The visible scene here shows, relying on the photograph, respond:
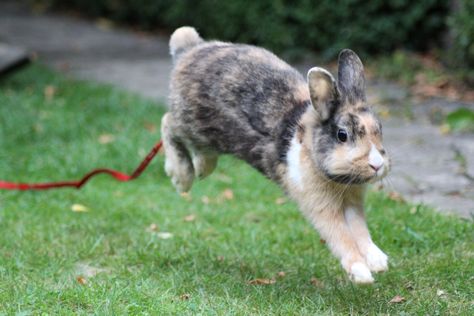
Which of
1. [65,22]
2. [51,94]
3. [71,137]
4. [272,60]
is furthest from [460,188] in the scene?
[65,22]

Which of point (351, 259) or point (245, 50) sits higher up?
point (245, 50)

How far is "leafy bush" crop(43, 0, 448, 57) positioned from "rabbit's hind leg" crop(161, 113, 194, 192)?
6.07 metres

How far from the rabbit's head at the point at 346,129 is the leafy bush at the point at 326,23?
6.77 m

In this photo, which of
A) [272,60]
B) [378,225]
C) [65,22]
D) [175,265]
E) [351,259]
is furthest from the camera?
[65,22]

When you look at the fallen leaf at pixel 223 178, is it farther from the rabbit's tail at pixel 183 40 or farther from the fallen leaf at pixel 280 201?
the rabbit's tail at pixel 183 40

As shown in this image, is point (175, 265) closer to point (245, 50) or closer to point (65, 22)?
point (245, 50)

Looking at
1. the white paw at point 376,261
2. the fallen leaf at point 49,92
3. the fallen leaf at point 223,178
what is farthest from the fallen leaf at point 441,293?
the fallen leaf at point 49,92

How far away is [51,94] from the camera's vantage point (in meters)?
10.3

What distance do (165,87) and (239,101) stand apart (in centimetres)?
632

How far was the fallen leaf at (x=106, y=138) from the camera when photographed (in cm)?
838

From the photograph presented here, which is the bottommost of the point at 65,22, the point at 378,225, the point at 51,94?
the point at 65,22

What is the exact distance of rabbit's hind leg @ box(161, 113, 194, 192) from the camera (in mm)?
5367

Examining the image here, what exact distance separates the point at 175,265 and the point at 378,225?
4.79 ft

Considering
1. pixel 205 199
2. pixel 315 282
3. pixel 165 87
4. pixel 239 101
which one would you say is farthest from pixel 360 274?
pixel 165 87
